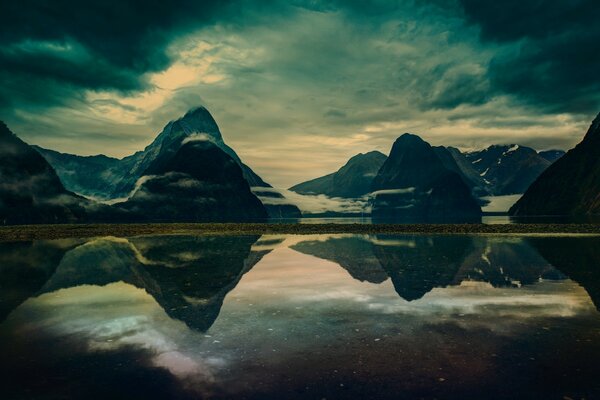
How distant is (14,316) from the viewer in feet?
55.2

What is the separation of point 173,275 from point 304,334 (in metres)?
16.6

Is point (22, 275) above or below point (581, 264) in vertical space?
below

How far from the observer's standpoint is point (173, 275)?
27984 millimetres

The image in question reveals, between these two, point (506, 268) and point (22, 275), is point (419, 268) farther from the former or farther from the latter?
point (22, 275)

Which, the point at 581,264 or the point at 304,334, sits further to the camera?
the point at 581,264

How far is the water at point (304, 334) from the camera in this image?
31.5 ft

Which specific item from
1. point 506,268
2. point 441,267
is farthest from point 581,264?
point 441,267

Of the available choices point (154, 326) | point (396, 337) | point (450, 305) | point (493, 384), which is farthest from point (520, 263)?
point (154, 326)

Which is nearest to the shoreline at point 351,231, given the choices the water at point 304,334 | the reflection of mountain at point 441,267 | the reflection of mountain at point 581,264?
the reflection of mountain at point 581,264

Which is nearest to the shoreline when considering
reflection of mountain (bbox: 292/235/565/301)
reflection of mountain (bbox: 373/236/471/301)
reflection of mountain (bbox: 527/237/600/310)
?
reflection of mountain (bbox: 527/237/600/310)

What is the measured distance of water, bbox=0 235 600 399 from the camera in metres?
9.60

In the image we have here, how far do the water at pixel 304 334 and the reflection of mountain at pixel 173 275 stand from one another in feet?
0.63

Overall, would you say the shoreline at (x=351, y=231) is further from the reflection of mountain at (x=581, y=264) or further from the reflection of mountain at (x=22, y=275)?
the reflection of mountain at (x=22, y=275)

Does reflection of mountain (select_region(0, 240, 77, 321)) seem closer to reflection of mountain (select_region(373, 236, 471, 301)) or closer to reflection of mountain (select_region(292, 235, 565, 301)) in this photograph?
reflection of mountain (select_region(292, 235, 565, 301))
